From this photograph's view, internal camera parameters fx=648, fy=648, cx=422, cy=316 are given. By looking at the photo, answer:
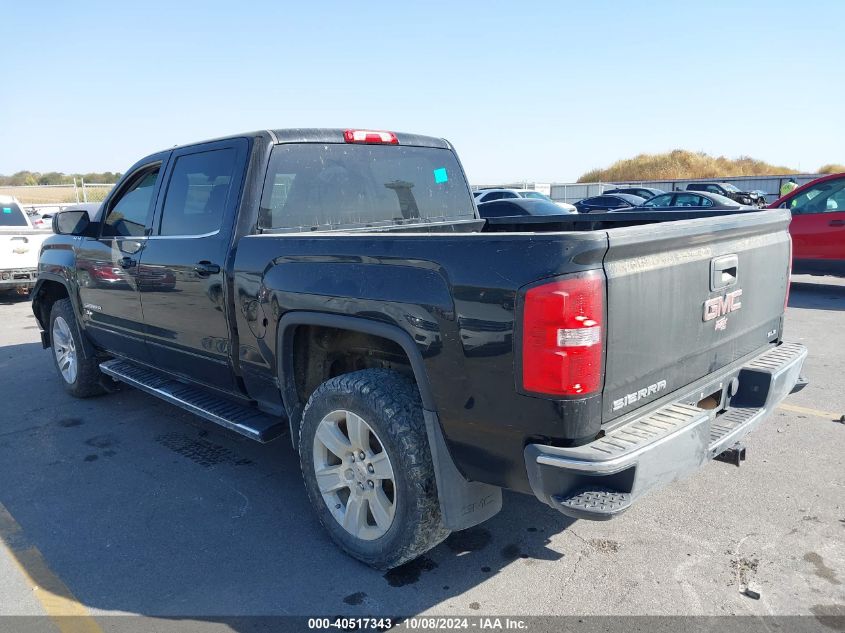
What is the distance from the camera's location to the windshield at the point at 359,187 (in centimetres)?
378

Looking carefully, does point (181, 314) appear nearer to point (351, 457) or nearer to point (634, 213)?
point (351, 457)

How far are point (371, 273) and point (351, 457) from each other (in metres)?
0.92

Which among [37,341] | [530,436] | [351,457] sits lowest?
[37,341]

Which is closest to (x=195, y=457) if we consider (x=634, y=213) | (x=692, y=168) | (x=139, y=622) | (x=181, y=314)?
(x=181, y=314)

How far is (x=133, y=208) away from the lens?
191 inches

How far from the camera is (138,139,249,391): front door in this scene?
3760 millimetres

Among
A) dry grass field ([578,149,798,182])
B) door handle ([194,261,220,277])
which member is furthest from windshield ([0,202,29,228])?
dry grass field ([578,149,798,182])

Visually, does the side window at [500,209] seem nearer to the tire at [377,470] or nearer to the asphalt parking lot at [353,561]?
the asphalt parking lot at [353,561]

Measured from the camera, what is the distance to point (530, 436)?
2.44 m

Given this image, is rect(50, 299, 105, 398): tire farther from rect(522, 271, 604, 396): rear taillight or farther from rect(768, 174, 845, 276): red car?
rect(768, 174, 845, 276): red car

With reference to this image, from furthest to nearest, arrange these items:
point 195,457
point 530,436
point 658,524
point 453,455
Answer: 1. point 195,457
2. point 658,524
3. point 453,455
4. point 530,436

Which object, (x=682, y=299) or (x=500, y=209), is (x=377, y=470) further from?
(x=500, y=209)

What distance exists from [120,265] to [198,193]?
3.51ft

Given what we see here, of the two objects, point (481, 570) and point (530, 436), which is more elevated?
point (530, 436)
